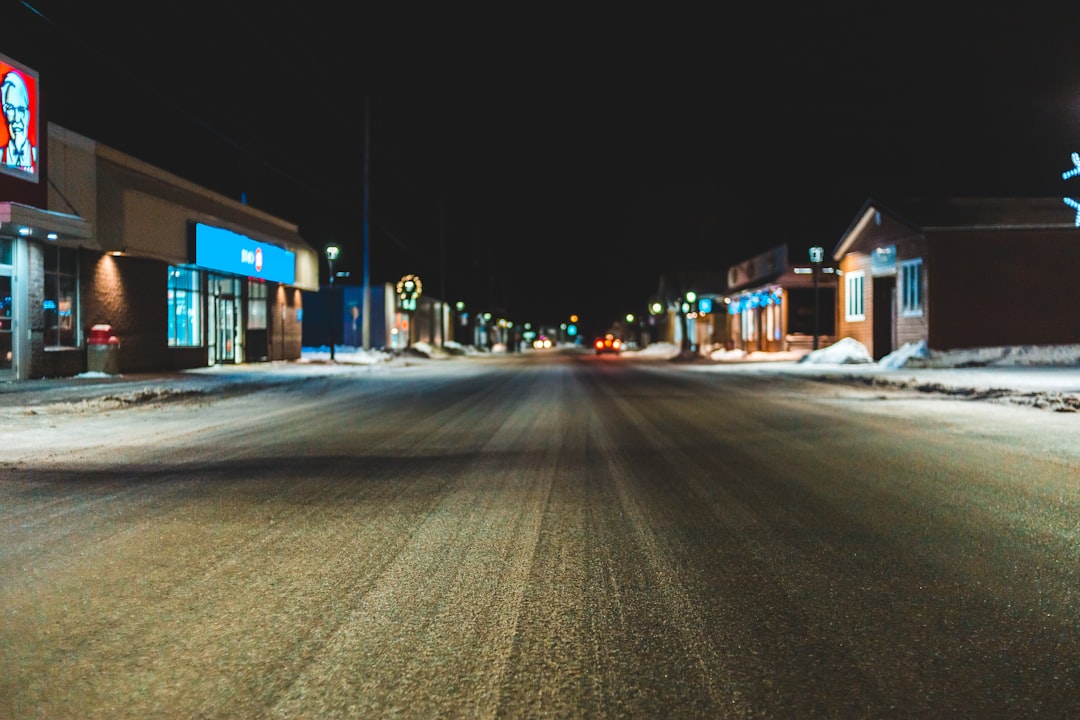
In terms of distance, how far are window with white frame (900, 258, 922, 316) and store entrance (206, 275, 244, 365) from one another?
28092 millimetres

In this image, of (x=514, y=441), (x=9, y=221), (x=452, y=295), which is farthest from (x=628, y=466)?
(x=452, y=295)

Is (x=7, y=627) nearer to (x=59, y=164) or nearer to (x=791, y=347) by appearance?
(x=59, y=164)

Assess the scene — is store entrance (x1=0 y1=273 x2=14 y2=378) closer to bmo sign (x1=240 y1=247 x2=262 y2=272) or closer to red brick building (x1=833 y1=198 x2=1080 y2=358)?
bmo sign (x1=240 y1=247 x2=262 y2=272)

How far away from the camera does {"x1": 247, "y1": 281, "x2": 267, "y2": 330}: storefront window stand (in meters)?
39.8

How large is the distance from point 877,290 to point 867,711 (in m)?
40.2

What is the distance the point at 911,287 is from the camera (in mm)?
35719

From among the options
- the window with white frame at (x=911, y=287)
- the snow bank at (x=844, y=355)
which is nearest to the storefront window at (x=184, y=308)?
the snow bank at (x=844, y=355)

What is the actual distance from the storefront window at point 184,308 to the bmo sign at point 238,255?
1.00 metres

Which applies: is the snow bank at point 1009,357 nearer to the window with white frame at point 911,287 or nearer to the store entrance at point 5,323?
the window with white frame at point 911,287

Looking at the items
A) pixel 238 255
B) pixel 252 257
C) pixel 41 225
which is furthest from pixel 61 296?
pixel 252 257

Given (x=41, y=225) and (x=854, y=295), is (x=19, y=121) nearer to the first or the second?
(x=41, y=225)

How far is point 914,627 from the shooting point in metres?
4.45

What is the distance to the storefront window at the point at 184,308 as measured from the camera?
103 feet

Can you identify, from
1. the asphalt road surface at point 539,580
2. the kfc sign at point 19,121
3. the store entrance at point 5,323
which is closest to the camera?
the asphalt road surface at point 539,580
